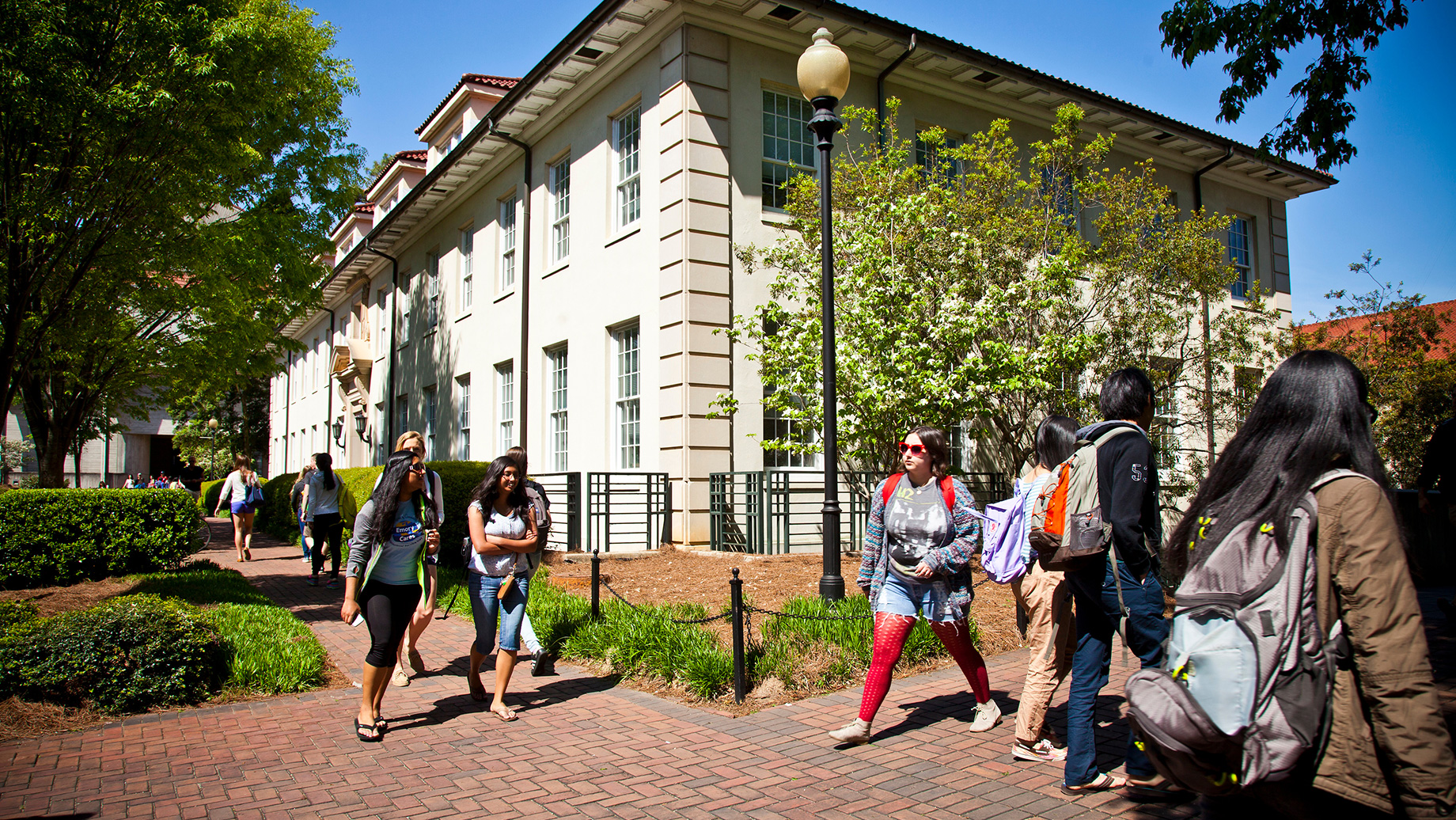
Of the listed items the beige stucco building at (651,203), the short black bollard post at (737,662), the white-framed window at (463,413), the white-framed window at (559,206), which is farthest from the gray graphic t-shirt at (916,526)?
the white-framed window at (463,413)

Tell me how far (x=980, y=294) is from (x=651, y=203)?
5422 mm

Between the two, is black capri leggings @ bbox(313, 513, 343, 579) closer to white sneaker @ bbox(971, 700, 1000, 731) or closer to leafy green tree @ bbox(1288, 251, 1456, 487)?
white sneaker @ bbox(971, 700, 1000, 731)

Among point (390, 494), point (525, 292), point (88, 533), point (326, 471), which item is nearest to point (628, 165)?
point (525, 292)

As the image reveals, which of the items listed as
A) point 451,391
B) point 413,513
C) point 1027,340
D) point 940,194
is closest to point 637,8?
point 940,194

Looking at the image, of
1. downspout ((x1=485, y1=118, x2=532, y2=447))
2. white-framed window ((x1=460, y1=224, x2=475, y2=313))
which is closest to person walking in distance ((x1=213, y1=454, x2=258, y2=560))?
downspout ((x1=485, y1=118, x2=532, y2=447))

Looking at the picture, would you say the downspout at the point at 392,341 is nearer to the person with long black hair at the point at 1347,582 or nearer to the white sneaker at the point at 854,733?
the white sneaker at the point at 854,733

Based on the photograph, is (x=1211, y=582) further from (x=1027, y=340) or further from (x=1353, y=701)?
(x=1027, y=340)

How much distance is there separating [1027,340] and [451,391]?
49.7 feet

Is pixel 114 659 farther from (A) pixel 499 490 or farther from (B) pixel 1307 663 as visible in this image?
(B) pixel 1307 663

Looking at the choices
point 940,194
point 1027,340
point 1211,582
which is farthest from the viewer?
point 1027,340

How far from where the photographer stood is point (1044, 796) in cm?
432

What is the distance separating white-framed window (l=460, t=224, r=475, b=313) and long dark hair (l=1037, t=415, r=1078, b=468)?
61.3 feet

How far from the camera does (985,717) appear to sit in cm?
538

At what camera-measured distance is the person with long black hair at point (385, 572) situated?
5.59m
